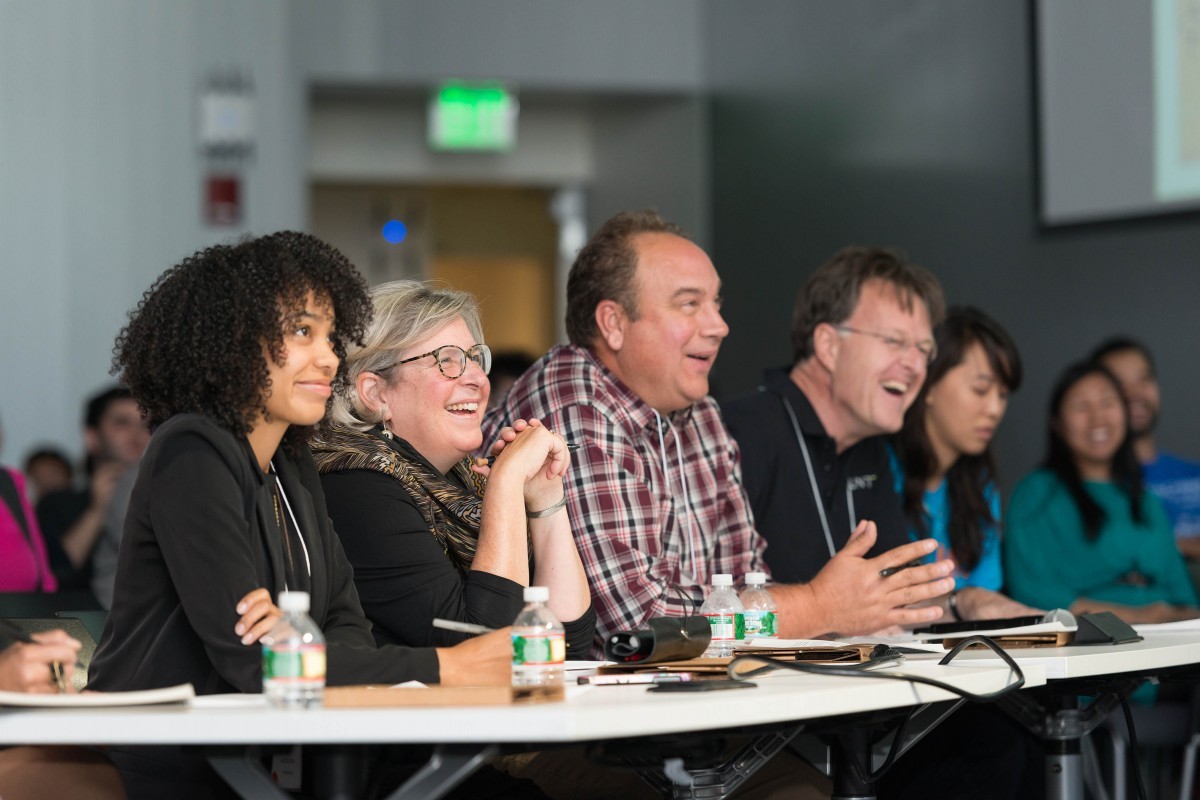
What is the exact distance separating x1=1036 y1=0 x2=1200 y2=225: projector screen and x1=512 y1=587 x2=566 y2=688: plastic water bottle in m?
3.94

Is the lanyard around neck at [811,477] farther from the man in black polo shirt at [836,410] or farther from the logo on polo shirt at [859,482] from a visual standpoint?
the logo on polo shirt at [859,482]

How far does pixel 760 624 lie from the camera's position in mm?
2533

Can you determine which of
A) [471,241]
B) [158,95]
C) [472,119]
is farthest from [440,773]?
[471,241]

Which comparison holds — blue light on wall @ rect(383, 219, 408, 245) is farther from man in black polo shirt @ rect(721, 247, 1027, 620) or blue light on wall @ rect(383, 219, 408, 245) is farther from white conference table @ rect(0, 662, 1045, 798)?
white conference table @ rect(0, 662, 1045, 798)

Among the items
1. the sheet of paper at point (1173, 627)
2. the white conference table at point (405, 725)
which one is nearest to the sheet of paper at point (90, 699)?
the white conference table at point (405, 725)

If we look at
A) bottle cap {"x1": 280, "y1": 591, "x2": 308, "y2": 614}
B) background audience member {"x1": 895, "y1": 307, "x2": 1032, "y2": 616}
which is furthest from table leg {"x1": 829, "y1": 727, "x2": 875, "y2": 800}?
background audience member {"x1": 895, "y1": 307, "x2": 1032, "y2": 616}

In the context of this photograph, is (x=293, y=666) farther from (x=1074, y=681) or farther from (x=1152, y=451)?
(x=1152, y=451)

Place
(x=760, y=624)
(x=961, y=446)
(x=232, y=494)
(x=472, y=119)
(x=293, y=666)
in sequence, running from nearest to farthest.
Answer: (x=293, y=666), (x=232, y=494), (x=760, y=624), (x=961, y=446), (x=472, y=119)

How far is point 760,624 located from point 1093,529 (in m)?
1.81

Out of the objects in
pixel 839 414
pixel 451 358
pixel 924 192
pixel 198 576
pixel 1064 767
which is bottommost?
pixel 1064 767

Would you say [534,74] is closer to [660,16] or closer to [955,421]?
[660,16]

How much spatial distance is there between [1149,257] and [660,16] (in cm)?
346

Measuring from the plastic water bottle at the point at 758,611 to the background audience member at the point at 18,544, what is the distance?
1.98m

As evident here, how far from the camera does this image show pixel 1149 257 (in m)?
5.27
